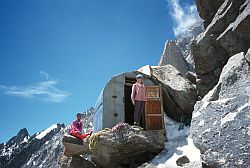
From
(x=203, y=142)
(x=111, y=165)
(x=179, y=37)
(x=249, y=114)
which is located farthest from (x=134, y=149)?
(x=179, y=37)

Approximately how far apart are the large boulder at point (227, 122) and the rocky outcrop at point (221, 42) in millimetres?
4412

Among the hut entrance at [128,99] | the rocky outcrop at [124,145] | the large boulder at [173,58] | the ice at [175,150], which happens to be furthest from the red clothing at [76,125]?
the large boulder at [173,58]

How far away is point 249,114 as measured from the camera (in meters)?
6.42

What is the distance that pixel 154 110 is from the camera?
1517 cm

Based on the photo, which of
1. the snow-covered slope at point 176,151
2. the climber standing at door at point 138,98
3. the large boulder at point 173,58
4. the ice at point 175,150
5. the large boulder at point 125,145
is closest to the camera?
the snow-covered slope at point 176,151

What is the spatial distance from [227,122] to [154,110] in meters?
8.50

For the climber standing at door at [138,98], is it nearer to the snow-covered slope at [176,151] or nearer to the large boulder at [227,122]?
the snow-covered slope at [176,151]

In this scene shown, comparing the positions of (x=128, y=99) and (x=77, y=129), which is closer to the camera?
(x=77, y=129)

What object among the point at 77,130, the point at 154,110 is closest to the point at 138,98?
the point at 154,110

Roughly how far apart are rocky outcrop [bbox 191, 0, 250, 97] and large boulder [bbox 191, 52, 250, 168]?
4412mm

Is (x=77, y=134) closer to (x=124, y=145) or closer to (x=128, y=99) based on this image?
(x=124, y=145)

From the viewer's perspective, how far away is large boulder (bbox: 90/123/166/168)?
12.8 m

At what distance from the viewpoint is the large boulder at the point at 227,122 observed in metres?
6.13

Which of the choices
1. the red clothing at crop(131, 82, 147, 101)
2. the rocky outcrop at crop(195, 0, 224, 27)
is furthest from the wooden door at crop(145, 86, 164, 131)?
the rocky outcrop at crop(195, 0, 224, 27)
